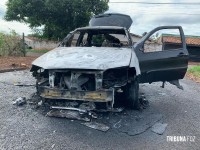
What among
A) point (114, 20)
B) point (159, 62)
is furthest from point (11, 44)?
point (159, 62)

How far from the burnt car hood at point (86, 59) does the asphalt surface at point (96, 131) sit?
102cm

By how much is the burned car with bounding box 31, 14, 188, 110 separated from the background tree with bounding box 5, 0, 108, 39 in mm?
12129

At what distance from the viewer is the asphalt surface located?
3.70 metres

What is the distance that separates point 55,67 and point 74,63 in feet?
1.14

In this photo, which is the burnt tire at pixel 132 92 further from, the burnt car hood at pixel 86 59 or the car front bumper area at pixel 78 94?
the car front bumper area at pixel 78 94

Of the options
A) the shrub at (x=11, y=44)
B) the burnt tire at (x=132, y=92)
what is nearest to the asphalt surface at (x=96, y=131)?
the burnt tire at (x=132, y=92)

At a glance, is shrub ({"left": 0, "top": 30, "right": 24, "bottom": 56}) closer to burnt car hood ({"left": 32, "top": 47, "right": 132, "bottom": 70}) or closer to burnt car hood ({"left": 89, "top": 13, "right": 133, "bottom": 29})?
burnt car hood ({"left": 89, "top": 13, "right": 133, "bottom": 29})

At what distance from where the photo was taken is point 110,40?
6816mm

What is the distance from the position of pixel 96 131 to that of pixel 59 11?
15276 millimetres

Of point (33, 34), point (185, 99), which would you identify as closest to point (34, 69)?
point (185, 99)

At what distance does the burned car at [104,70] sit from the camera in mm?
4445

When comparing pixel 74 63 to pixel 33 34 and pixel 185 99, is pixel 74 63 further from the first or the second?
pixel 33 34

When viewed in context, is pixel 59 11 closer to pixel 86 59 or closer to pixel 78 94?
pixel 86 59

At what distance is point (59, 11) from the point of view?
59.6ft
